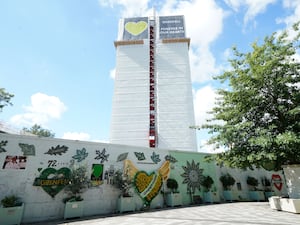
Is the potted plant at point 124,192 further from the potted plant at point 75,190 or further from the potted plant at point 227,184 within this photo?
the potted plant at point 227,184

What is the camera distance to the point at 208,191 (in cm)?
1105

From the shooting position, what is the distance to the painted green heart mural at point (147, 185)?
30.6ft

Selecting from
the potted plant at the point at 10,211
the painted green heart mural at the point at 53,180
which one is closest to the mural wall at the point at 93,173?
the painted green heart mural at the point at 53,180

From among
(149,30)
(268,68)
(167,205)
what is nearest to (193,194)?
(167,205)

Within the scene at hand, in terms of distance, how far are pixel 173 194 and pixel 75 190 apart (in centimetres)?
505

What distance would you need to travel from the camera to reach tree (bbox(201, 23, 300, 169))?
707 centimetres


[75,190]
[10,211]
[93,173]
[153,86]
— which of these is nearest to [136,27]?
[153,86]

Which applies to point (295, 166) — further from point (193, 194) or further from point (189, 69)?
point (189, 69)

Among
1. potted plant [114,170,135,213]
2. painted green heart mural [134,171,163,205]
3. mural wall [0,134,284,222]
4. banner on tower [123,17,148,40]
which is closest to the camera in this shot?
mural wall [0,134,284,222]

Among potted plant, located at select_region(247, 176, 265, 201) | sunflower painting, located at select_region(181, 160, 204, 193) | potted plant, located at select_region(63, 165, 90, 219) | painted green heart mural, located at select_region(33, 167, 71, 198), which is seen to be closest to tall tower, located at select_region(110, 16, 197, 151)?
potted plant, located at select_region(247, 176, 265, 201)

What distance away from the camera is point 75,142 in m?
8.45

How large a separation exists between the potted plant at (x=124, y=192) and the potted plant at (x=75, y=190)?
55.7 inches

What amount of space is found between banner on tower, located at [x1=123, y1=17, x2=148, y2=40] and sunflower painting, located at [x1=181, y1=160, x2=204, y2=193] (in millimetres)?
25508

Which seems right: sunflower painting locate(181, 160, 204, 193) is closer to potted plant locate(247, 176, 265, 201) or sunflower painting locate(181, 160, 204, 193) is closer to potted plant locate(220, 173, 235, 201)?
potted plant locate(220, 173, 235, 201)
